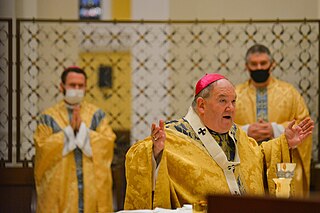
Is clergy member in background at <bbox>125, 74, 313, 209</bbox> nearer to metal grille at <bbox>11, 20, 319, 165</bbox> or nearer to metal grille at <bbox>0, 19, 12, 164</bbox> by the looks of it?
metal grille at <bbox>11, 20, 319, 165</bbox>

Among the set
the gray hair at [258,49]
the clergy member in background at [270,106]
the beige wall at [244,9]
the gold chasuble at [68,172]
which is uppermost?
the beige wall at [244,9]

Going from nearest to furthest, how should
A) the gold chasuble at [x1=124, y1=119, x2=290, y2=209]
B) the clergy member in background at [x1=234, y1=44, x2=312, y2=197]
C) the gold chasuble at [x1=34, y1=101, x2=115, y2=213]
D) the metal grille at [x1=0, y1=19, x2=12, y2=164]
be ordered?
the gold chasuble at [x1=124, y1=119, x2=290, y2=209], the gold chasuble at [x1=34, y1=101, x2=115, y2=213], the clergy member in background at [x1=234, y1=44, x2=312, y2=197], the metal grille at [x1=0, y1=19, x2=12, y2=164]

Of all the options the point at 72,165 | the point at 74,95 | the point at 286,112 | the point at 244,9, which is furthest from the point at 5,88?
the point at 244,9

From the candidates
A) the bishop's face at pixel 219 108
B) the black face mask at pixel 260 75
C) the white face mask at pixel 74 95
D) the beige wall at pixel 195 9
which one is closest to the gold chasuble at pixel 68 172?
the white face mask at pixel 74 95

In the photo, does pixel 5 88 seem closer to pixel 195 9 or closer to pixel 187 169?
pixel 195 9

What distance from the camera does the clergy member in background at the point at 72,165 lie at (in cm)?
834

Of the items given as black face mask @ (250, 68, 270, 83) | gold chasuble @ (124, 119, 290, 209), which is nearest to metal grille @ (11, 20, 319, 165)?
black face mask @ (250, 68, 270, 83)

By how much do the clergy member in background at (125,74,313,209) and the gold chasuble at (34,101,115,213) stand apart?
2725 millimetres

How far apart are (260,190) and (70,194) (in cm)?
313

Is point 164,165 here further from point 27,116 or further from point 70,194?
point 27,116

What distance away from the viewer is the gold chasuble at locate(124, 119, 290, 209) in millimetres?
5367

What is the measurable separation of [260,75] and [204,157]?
306cm

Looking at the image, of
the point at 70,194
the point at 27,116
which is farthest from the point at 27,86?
the point at 70,194

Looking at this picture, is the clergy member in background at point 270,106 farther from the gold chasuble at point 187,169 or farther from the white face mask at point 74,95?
the gold chasuble at point 187,169
